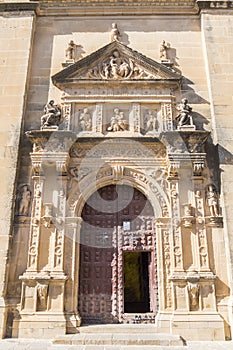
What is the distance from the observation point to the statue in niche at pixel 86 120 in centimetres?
862

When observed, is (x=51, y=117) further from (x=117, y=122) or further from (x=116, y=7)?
(x=116, y=7)

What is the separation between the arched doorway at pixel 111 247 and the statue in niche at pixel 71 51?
381cm

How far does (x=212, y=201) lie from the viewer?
25.7ft

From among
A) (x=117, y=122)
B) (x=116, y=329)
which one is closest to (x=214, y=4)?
(x=117, y=122)

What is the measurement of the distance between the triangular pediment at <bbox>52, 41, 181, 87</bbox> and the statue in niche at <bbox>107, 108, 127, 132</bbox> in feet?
3.30

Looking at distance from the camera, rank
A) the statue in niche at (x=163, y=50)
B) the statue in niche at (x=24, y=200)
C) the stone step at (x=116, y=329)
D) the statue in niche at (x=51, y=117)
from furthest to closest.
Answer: the statue in niche at (x=163, y=50) < the statue in niche at (x=51, y=117) < the statue in niche at (x=24, y=200) < the stone step at (x=116, y=329)

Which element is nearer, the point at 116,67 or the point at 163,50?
the point at 116,67

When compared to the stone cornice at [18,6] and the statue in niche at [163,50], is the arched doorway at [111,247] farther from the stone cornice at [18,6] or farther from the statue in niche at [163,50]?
the stone cornice at [18,6]

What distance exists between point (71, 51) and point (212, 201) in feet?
18.4

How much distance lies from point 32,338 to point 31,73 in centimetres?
662

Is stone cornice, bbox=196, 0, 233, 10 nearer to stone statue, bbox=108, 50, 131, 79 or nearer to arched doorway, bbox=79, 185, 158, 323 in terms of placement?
stone statue, bbox=108, 50, 131, 79

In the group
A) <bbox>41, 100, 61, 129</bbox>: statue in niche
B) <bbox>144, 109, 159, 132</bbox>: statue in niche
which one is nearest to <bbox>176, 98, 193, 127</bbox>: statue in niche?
<bbox>144, 109, 159, 132</bbox>: statue in niche

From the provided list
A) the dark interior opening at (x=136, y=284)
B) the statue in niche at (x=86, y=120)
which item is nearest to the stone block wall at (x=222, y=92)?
the statue in niche at (x=86, y=120)

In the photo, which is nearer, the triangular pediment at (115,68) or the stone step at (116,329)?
the stone step at (116,329)
